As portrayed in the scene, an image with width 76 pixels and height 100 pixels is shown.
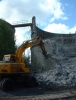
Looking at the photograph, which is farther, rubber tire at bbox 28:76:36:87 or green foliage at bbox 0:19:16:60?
green foliage at bbox 0:19:16:60

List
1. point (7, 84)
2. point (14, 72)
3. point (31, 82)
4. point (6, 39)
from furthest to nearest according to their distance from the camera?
1. point (6, 39)
2. point (31, 82)
3. point (14, 72)
4. point (7, 84)

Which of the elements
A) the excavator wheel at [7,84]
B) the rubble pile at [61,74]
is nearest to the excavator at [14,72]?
the excavator wheel at [7,84]

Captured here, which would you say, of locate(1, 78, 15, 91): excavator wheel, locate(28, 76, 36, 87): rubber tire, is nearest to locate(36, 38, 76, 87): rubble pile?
locate(28, 76, 36, 87): rubber tire

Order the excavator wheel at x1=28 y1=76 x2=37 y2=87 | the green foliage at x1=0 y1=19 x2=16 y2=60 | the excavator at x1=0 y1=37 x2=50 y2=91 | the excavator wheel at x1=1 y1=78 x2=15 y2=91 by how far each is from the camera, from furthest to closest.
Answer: the green foliage at x1=0 y1=19 x2=16 y2=60
the excavator wheel at x1=28 y1=76 x2=37 y2=87
the excavator at x1=0 y1=37 x2=50 y2=91
the excavator wheel at x1=1 y1=78 x2=15 y2=91

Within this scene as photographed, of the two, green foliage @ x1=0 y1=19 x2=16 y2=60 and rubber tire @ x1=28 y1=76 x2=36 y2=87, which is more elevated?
green foliage @ x1=0 y1=19 x2=16 y2=60

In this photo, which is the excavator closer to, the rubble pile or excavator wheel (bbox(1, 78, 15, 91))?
excavator wheel (bbox(1, 78, 15, 91))

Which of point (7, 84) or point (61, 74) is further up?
point (61, 74)

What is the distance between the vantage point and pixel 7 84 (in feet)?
52.4

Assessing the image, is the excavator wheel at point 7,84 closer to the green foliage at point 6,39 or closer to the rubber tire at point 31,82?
the rubber tire at point 31,82

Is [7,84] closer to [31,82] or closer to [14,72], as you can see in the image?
[14,72]

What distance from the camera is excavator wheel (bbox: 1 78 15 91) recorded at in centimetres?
1578

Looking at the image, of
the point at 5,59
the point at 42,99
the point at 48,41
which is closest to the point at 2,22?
the point at 48,41

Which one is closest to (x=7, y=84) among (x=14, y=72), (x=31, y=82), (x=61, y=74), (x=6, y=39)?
(x=14, y=72)

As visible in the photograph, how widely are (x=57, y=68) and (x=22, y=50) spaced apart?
505cm
